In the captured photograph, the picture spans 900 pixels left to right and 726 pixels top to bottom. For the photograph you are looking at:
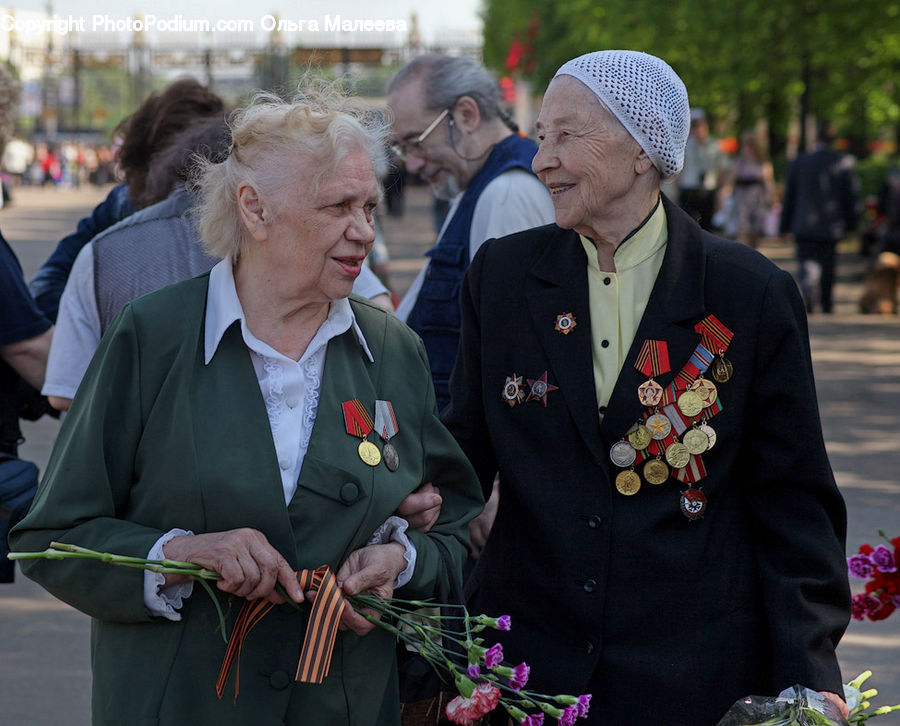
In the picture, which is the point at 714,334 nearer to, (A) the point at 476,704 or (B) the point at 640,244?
(B) the point at 640,244

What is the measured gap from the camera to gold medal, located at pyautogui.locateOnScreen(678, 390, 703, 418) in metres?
2.72

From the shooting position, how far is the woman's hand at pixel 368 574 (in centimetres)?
250

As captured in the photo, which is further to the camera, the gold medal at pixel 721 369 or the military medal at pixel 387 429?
the gold medal at pixel 721 369

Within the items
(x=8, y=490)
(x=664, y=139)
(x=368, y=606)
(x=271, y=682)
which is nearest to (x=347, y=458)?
(x=368, y=606)

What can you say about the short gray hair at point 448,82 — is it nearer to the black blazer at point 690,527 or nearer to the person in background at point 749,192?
the black blazer at point 690,527

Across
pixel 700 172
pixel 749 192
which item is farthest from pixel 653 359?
pixel 749 192

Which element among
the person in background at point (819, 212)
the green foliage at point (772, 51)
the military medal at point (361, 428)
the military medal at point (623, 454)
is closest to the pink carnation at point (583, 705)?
the military medal at point (623, 454)

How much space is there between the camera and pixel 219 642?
2.51 meters

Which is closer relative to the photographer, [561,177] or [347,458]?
[347,458]

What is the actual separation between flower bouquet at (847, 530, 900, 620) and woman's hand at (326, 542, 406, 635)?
4.29 ft

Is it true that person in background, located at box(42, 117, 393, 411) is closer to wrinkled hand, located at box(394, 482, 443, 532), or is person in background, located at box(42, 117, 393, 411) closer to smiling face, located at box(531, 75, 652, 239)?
smiling face, located at box(531, 75, 652, 239)

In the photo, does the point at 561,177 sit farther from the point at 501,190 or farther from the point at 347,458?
the point at 501,190

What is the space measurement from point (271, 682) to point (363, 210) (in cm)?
96

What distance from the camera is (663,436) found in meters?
2.71
